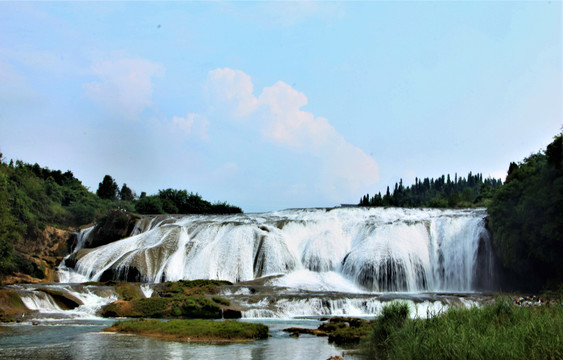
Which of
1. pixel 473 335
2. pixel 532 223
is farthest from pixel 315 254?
pixel 473 335

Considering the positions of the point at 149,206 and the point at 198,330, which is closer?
the point at 198,330

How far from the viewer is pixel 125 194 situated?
331 ft

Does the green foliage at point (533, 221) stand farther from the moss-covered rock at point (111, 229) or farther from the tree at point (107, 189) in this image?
the tree at point (107, 189)

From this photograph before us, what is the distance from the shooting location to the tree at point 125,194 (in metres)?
100

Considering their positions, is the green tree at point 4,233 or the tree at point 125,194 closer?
the green tree at point 4,233

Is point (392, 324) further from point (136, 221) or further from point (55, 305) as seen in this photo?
point (136, 221)

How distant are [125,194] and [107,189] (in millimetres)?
7823


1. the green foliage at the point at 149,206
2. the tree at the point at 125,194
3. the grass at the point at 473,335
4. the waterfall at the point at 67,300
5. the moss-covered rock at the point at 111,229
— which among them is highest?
the tree at the point at 125,194

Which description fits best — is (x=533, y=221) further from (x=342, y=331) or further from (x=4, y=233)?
(x=4, y=233)

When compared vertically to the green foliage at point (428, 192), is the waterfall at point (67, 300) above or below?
below

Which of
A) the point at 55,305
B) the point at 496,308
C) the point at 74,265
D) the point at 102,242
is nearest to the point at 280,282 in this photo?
the point at 55,305

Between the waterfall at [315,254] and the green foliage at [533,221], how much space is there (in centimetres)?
273

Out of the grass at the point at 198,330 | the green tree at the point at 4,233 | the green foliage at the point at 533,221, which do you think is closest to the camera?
the grass at the point at 198,330

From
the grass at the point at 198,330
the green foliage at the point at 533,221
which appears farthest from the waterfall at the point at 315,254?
the grass at the point at 198,330
